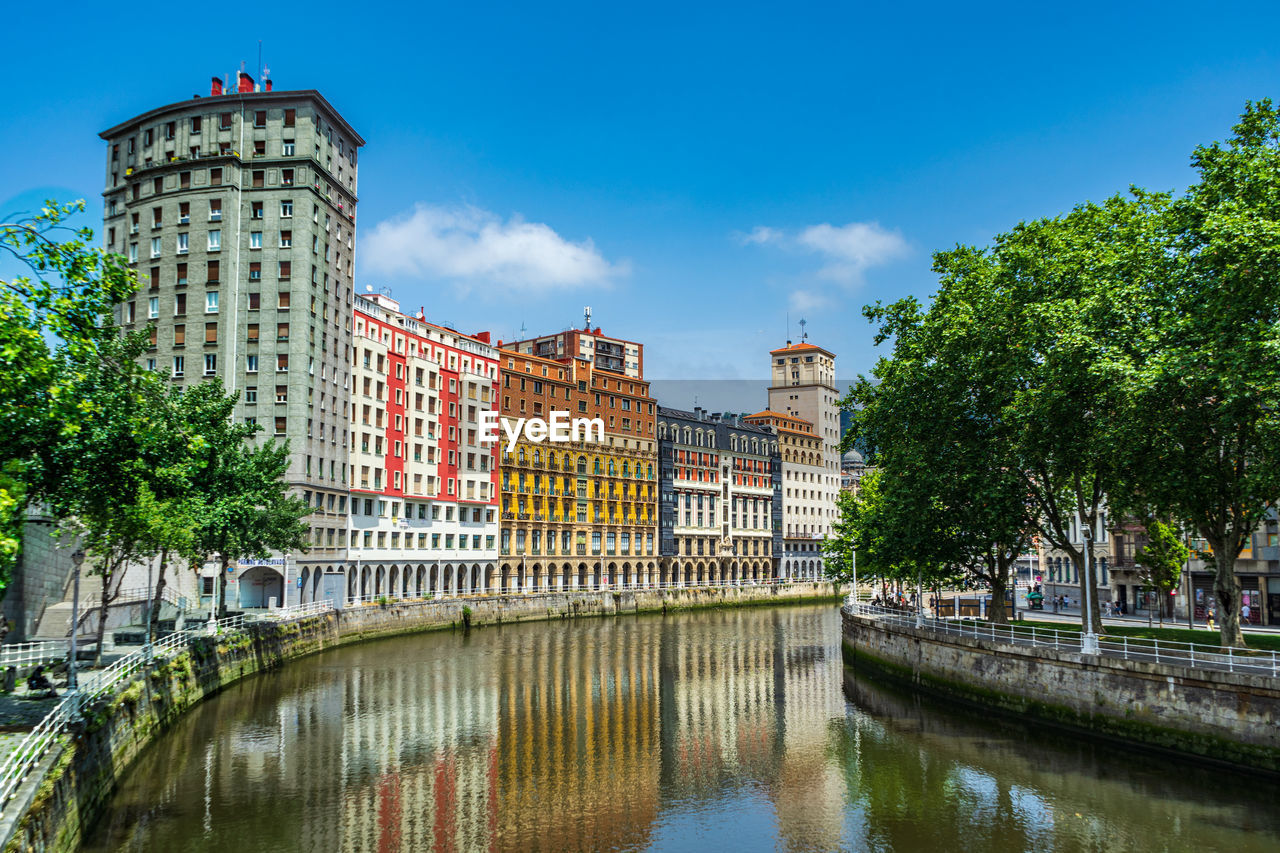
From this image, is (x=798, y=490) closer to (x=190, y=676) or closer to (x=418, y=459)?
(x=418, y=459)

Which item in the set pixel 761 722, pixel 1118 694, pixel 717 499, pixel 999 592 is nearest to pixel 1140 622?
pixel 999 592

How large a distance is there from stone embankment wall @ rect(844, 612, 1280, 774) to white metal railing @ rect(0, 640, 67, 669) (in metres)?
41.3

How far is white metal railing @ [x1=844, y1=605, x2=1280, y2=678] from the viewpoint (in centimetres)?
3403

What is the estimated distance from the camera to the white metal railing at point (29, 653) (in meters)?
39.1

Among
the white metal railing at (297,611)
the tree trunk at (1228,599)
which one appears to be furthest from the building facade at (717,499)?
the tree trunk at (1228,599)

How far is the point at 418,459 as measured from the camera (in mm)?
99938

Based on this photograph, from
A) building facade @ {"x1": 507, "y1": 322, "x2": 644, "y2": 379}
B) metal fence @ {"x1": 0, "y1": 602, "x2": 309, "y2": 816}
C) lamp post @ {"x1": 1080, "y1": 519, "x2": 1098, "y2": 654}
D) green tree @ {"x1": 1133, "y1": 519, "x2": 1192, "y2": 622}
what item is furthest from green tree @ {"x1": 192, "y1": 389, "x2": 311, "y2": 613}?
building facade @ {"x1": 507, "y1": 322, "x2": 644, "y2": 379}

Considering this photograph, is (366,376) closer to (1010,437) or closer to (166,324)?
(166,324)

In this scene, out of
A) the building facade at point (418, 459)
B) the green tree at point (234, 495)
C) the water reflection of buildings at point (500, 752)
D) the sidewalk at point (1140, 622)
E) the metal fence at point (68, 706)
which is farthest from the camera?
the building facade at point (418, 459)

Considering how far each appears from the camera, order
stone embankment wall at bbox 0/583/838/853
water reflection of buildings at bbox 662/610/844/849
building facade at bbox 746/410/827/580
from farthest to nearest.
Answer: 1. building facade at bbox 746/410/827/580
2. water reflection of buildings at bbox 662/610/844/849
3. stone embankment wall at bbox 0/583/838/853

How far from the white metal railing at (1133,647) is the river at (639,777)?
372 cm

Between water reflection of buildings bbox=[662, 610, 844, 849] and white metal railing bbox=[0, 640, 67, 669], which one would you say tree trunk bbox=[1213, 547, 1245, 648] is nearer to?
water reflection of buildings bbox=[662, 610, 844, 849]

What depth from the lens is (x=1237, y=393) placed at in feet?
107
